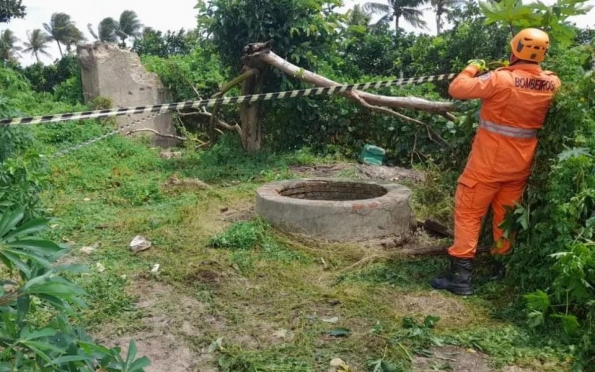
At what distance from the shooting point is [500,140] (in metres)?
4.31

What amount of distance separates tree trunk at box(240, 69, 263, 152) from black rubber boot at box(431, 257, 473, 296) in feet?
19.9

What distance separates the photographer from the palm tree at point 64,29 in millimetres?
45406

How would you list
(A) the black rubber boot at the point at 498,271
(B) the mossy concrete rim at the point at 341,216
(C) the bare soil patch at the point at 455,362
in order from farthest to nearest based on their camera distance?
1. (B) the mossy concrete rim at the point at 341,216
2. (A) the black rubber boot at the point at 498,271
3. (C) the bare soil patch at the point at 455,362

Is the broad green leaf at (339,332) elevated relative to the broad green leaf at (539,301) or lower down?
lower down

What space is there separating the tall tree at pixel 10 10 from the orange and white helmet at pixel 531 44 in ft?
74.7

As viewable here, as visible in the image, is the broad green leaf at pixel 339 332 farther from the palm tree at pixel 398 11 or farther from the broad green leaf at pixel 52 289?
the palm tree at pixel 398 11

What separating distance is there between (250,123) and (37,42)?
4372 cm

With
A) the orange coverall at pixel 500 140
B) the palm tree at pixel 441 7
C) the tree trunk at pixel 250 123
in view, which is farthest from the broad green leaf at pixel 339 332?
the palm tree at pixel 441 7

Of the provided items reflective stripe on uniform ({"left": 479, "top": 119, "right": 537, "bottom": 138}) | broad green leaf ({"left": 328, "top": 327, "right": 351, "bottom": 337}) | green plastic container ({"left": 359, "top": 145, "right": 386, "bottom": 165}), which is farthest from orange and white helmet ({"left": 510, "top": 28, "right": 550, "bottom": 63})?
green plastic container ({"left": 359, "top": 145, "right": 386, "bottom": 165})

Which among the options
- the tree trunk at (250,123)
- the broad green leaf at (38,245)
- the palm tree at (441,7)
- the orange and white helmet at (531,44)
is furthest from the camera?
the palm tree at (441,7)

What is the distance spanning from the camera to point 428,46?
1594 centimetres

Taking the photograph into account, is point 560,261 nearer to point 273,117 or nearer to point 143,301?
point 143,301

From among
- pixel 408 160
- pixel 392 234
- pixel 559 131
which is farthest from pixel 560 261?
pixel 408 160

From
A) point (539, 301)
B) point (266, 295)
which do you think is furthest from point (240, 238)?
point (539, 301)
